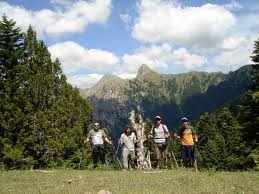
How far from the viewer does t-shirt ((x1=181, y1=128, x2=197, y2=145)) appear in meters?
18.0

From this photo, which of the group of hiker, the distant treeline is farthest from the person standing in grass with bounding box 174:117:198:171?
the distant treeline

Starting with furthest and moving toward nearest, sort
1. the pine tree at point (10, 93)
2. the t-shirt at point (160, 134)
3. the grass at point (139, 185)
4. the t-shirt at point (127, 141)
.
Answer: the pine tree at point (10, 93)
the t-shirt at point (127, 141)
the t-shirt at point (160, 134)
the grass at point (139, 185)

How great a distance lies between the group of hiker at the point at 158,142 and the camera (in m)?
18.1

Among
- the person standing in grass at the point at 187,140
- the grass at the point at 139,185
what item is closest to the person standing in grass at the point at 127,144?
the person standing in grass at the point at 187,140

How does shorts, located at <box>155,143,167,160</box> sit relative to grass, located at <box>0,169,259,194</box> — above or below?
above

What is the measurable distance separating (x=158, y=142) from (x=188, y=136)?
169 centimetres

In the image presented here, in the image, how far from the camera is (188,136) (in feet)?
59.3

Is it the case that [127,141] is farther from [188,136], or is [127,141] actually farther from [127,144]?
[188,136]

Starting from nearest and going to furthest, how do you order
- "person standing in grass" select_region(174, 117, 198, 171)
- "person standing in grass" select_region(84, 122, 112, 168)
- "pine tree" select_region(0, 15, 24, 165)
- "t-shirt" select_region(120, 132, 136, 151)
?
"person standing in grass" select_region(174, 117, 198, 171)
"t-shirt" select_region(120, 132, 136, 151)
"person standing in grass" select_region(84, 122, 112, 168)
"pine tree" select_region(0, 15, 24, 165)

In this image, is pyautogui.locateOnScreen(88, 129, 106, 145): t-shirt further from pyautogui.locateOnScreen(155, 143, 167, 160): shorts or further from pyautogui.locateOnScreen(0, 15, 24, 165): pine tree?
pyautogui.locateOnScreen(0, 15, 24, 165): pine tree

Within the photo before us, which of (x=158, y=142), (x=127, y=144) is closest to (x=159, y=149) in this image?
(x=158, y=142)

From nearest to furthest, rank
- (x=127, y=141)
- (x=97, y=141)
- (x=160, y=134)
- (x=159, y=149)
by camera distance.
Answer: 1. (x=160, y=134)
2. (x=159, y=149)
3. (x=127, y=141)
4. (x=97, y=141)

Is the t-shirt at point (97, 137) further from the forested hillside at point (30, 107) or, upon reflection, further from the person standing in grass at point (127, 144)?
the forested hillside at point (30, 107)

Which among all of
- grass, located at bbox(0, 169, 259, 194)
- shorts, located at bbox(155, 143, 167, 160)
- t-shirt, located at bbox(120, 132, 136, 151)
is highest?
t-shirt, located at bbox(120, 132, 136, 151)
